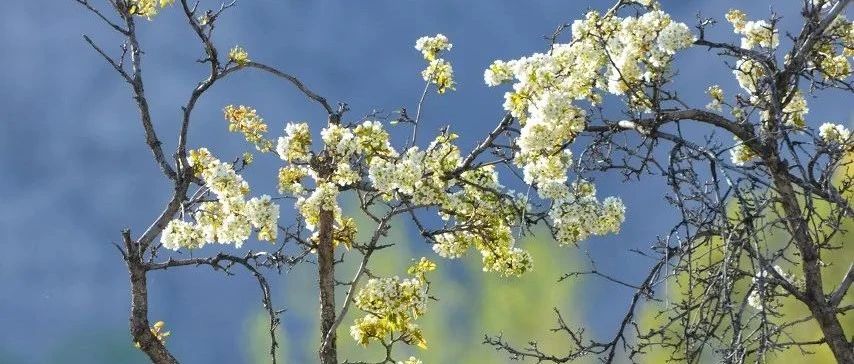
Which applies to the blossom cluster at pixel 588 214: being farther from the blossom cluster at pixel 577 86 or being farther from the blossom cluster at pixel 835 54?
the blossom cluster at pixel 835 54

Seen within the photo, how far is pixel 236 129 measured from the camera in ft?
19.4

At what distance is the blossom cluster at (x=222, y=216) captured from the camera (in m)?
5.18

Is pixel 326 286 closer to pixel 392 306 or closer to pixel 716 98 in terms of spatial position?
pixel 392 306

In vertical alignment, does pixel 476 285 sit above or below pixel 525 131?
above

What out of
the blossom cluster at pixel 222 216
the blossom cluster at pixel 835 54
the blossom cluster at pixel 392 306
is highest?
the blossom cluster at pixel 835 54

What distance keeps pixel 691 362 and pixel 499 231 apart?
3.12 meters

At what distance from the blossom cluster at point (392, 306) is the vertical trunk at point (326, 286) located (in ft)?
0.54

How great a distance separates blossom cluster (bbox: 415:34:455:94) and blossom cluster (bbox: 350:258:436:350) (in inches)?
49.7

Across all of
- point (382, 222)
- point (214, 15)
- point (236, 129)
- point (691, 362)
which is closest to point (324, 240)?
point (382, 222)

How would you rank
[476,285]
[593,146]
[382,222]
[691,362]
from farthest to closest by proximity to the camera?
[476,285] → [382,222] → [593,146] → [691,362]

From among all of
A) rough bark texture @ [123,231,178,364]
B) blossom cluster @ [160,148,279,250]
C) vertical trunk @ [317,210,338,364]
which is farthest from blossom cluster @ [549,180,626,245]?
rough bark texture @ [123,231,178,364]

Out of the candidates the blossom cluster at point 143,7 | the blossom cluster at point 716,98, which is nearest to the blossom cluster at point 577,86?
the blossom cluster at point 716,98

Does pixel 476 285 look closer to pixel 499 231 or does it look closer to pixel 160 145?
pixel 499 231

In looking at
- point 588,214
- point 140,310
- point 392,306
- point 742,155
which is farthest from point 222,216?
point 742,155
